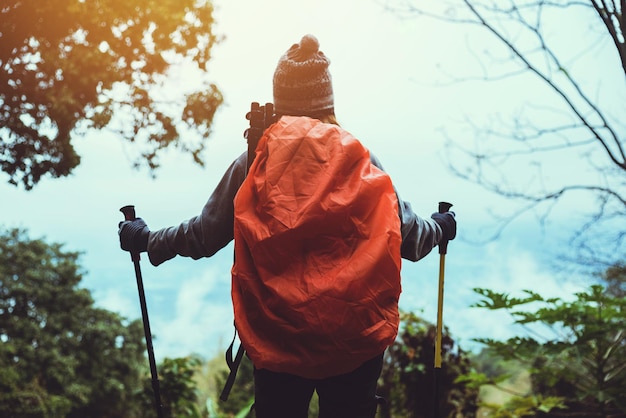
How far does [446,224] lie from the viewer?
1897mm

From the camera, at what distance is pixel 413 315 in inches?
171

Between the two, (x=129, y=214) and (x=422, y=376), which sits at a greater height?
(x=422, y=376)

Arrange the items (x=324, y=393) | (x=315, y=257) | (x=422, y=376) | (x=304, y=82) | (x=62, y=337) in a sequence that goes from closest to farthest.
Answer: (x=315, y=257) < (x=324, y=393) < (x=304, y=82) < (x=422, y=376) < (x=62, y=337)

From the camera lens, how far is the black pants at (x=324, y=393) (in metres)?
1.48

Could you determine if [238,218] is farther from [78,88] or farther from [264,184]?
[78,88]

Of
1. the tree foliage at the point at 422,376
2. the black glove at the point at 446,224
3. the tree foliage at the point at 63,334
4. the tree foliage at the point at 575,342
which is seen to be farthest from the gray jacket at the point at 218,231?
the tree foliage at the point at 63,334

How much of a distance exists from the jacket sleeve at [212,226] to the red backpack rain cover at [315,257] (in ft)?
0.61

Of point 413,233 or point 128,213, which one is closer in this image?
point 413,233

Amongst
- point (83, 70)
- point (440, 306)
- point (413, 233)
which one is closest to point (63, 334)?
point (83, 70)

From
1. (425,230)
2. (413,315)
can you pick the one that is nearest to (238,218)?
(425,230)

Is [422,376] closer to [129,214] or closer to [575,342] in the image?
[575,342]

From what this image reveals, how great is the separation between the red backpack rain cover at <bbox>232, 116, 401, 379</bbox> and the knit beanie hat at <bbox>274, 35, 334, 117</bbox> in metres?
0.20

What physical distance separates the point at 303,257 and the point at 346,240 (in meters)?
0.11

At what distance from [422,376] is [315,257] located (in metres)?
3.15
